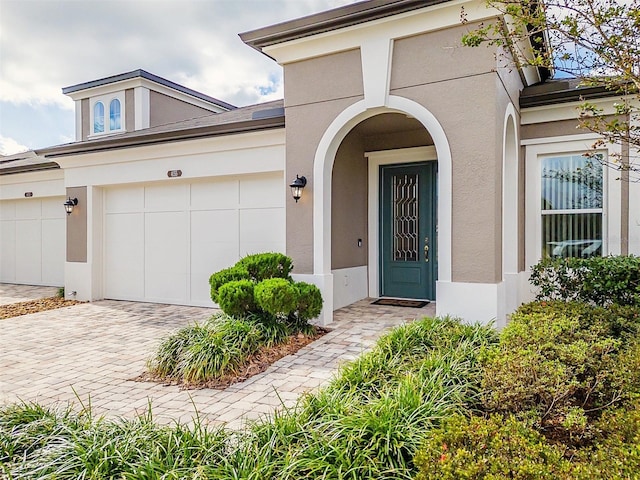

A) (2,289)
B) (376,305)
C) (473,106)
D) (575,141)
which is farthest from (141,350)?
(2,289)

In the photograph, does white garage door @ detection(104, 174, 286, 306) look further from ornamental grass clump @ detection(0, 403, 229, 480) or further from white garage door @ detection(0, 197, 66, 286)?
ornamental grass clump @ detection(0, 403, 229, 480)

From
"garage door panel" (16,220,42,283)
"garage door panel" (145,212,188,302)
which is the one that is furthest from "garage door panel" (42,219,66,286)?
"garage door panel" (145,212,188,302)

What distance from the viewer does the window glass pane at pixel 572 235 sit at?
7.04 metres

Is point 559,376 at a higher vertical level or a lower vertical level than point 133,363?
higher

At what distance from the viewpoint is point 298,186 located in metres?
6.91

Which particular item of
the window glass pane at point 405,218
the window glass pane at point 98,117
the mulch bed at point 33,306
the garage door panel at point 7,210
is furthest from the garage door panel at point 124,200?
the window glass pane at point 405,218

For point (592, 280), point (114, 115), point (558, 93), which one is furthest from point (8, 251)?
point (592, 280)

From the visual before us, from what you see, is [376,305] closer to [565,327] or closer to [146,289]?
[565,327]

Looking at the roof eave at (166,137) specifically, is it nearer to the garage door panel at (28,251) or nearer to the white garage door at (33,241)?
the white garage door at (33,241)

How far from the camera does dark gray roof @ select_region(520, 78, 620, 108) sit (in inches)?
259

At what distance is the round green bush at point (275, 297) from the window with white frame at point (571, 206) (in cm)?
453

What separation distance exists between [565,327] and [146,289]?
8252mm

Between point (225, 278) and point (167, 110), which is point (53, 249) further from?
point (225, 278)

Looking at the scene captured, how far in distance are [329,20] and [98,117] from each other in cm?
1057
